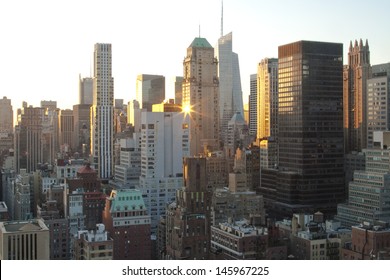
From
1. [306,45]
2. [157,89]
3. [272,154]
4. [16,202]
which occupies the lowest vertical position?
[16,202]

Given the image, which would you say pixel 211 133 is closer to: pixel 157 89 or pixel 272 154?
pixel 272 154

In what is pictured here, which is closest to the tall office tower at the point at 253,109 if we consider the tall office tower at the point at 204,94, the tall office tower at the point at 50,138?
the tall office tower at the point at 204,94

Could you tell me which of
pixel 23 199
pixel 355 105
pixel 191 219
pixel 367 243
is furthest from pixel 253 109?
pixel 367 243

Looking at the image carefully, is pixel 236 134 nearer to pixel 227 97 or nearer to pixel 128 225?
pixel 227 97

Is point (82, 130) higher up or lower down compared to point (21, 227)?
higher up

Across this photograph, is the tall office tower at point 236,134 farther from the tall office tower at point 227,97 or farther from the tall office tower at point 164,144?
the tall office tower at point 164,144

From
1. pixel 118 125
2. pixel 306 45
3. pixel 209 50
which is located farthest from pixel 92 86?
pixel 306 45
